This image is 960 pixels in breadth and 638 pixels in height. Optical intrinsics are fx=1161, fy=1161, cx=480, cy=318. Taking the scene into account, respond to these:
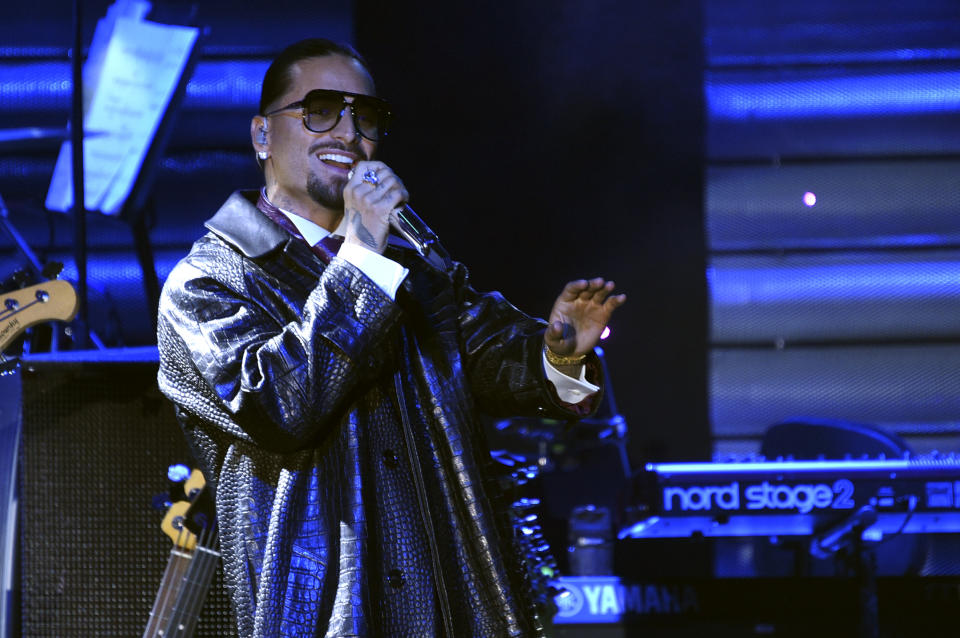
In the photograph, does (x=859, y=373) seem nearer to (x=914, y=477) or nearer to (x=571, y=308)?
(x=914, y=477)

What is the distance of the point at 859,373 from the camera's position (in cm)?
392

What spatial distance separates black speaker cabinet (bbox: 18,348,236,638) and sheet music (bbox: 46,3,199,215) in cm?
150

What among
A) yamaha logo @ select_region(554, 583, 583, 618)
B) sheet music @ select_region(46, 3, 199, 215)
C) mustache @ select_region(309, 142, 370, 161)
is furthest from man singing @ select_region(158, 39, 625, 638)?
sheet music @ select_region(46, 3, 199, 215)

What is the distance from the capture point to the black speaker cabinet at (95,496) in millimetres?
2098

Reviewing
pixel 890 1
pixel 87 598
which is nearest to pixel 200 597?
pixel 87 598

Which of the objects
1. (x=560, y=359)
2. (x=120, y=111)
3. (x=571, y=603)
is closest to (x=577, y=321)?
(x=560, y=359)

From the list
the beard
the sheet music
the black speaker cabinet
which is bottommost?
the black speaker cabinet

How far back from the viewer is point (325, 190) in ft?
5.74

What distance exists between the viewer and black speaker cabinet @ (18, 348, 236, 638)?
2.10 m

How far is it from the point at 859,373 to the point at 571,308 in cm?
249

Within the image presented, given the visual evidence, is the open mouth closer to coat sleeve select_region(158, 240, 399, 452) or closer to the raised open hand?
coat sleeve select_region(158, 240, 399, 452)

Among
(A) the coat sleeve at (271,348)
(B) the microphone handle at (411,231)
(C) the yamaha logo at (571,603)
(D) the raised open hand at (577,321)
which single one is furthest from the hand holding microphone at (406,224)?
(C) the yamaha logo at (571,603)

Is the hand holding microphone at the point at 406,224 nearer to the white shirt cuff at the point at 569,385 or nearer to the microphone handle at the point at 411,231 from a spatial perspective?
the microphone handle at the point at 411,231

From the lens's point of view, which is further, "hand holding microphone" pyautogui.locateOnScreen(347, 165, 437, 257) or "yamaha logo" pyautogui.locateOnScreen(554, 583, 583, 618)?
"yamaha logo" pyautogui.locateOnScreen(554, 583, 583, 618)
